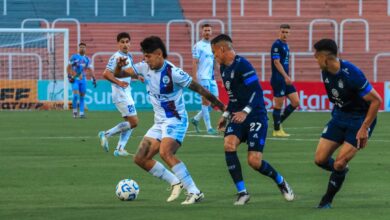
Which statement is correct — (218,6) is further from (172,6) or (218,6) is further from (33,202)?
(33,202)

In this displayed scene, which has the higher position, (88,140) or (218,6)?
(218,6)

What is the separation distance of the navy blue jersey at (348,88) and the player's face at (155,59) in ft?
6.54

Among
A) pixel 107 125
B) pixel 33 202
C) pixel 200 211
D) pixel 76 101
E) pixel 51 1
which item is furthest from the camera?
pixel 51 1

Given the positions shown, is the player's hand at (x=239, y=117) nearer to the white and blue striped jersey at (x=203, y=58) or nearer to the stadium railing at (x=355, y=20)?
the white and blue striped jersey at (x=203, y=58)

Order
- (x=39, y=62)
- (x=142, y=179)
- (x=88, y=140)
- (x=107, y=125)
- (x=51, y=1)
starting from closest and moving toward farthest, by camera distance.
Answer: (x=142, y=179), (x=88, y=140), (x=107, y=125), (x=39, y=62), (x=51, y=1)

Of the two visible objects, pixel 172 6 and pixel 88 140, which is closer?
pixel 88 140

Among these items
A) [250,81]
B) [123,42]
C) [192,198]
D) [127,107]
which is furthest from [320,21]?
[192,198]

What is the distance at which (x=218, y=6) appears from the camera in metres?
44.8

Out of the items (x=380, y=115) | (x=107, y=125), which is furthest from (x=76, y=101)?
(x=380, y=115)

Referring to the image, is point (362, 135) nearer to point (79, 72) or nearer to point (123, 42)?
point (123, 42)

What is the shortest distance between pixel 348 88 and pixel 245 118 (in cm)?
135

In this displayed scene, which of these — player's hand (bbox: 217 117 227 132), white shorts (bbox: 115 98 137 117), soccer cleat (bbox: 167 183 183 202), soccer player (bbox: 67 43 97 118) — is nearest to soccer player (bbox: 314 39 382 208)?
player's hand (bbox: 217 117 227 132)

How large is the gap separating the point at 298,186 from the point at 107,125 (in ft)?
48.5

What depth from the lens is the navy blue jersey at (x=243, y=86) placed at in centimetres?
1214
